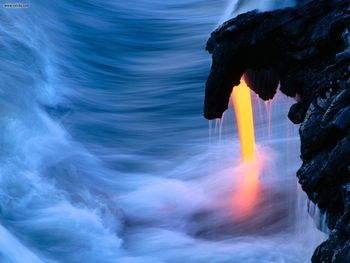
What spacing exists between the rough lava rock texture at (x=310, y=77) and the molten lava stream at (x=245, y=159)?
149 cm

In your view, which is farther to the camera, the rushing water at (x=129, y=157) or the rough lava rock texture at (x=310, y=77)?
the rushing water at (x=129, y=157)

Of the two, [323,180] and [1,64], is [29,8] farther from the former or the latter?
[323,180]

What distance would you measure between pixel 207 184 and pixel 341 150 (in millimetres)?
5502

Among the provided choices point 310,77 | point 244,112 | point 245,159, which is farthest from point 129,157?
point 310,77

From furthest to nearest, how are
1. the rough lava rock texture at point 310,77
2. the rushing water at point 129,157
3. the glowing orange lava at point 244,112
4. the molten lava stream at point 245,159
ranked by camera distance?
the molten lava stream at point 245,159
the glowing orange lava at point 244,112
the rushing water at point 129,157
the rough lava rock texture at point 310,77

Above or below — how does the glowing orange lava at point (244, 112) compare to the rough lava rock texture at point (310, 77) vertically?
above

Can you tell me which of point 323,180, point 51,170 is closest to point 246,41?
point 323,180

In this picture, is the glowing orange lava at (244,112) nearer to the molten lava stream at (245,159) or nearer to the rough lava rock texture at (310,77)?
the molten lava stream at (245,159)

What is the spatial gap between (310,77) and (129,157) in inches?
238

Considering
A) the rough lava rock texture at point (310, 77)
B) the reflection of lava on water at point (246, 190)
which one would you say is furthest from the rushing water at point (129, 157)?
the rough lava rock texture at point (310, 77)

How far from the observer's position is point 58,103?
15.0 m

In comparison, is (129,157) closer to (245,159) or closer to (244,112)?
(245,159)

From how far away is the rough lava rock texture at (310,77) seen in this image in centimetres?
656

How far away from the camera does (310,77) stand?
305 inches
